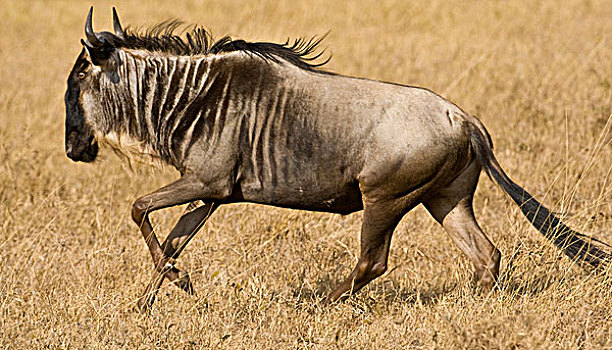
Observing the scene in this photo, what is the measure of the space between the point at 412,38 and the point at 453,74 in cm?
231

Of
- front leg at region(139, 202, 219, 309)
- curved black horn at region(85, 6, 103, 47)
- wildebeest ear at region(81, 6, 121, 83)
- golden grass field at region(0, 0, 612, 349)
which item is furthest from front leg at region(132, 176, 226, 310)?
curved black horn at region(85, 6, 103, 47)

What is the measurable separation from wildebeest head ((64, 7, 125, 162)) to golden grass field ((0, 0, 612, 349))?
215 mm

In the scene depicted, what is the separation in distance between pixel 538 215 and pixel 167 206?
2297mm

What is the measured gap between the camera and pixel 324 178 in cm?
497

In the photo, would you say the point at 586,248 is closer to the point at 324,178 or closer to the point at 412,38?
the point at 324,178

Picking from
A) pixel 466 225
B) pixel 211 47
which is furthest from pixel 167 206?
pixel 466 225

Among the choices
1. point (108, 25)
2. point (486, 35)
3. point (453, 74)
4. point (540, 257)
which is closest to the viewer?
point (540, 257)

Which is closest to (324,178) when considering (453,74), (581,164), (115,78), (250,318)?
(250,318)

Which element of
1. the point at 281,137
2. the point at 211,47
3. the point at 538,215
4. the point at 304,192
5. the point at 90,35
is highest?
the point at 90,35

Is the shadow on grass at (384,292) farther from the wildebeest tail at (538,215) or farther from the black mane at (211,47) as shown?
the black mane at (211,47)

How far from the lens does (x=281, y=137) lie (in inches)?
198

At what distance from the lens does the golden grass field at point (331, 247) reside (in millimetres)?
4645

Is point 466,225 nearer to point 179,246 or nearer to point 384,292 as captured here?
point 384,292

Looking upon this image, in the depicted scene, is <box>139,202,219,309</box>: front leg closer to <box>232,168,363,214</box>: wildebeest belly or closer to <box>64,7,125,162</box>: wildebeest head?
<box>232,168,363,214</box>: wildebeest belly
